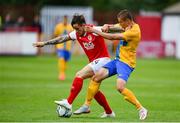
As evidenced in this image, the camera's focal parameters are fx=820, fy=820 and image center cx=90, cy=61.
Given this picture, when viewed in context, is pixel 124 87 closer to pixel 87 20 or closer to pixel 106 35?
pixel 106 35

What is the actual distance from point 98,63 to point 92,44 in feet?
1.32

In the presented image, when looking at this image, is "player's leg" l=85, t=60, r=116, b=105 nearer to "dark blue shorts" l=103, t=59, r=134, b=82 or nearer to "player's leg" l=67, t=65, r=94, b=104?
"dark blue shorts" l=103, t=59, r=134, b=82

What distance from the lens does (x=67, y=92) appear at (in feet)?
74.3

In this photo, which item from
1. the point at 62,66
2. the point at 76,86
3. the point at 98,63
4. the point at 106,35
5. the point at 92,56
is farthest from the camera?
the point at 62,66

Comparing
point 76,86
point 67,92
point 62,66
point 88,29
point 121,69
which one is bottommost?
point 62,66

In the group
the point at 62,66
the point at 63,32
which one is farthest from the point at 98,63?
the point at 63,32

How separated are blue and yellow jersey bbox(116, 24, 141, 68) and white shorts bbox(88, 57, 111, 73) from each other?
19.3 inches

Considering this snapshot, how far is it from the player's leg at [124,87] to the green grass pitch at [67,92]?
23 centimetres

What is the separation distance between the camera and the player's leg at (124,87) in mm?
15891

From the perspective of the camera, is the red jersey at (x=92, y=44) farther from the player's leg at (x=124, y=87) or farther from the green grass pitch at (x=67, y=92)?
the green grass pitch at (x=67, y=92)

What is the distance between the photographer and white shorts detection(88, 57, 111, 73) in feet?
54.1

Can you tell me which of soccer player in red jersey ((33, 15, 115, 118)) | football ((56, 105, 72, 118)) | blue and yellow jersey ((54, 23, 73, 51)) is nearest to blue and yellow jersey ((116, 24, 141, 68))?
soccer player in red jersey ((33, 15, 115, 118))

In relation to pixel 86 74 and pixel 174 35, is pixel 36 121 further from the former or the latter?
pixel 174 35

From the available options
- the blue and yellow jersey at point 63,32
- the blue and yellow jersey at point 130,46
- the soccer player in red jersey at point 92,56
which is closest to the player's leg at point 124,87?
the blue and yellow jersey at point 130,46
